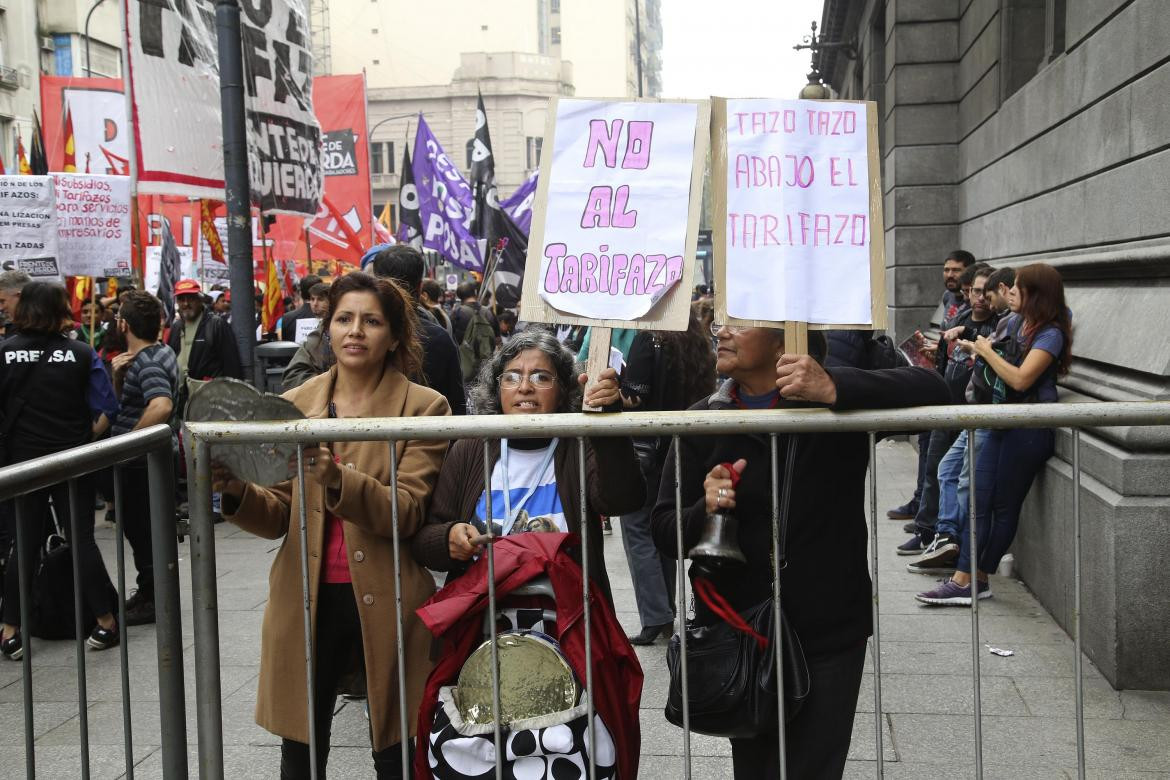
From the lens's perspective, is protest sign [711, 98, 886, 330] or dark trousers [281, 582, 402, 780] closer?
protest sign [711, 98, 886, 330]

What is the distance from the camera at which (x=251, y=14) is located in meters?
8.78

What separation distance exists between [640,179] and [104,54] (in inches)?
1993

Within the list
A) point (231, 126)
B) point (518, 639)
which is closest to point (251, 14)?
point (231, 126)

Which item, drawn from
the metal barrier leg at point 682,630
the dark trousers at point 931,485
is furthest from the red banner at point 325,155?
the metal barrier leg at point 682,630

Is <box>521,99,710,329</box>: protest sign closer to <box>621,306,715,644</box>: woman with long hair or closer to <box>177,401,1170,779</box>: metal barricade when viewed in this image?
<box>177,401,1170,779</box>: metal barricade

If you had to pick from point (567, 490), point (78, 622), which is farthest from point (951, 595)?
point (78, 622)

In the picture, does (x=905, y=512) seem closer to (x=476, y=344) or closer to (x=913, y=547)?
(x=913, y=547)

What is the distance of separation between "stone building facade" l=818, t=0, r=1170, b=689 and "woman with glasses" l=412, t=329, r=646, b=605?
2.99 m

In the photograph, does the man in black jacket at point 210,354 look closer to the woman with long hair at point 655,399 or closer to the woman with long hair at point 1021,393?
the woman with long hair at point 655,399

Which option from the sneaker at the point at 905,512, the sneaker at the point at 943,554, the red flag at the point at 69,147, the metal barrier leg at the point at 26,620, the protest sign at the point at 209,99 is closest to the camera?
the metal barrier leg at the point at 26,620

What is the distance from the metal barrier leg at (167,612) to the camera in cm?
300

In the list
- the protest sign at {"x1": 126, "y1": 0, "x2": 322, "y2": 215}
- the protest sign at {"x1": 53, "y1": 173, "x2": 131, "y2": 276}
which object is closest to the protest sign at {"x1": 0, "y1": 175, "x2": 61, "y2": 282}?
the protest sign at {"x1": 53, "y1": 173, "x2": 131, "y2": 276}

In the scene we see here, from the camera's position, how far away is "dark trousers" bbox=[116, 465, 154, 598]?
6977 millimetres

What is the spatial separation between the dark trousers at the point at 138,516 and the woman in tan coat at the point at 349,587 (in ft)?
12.2
